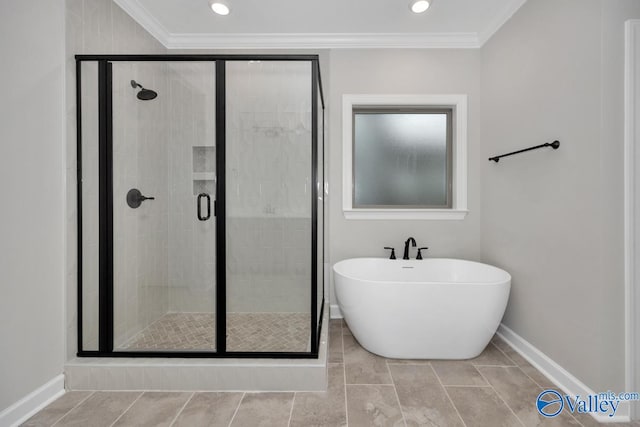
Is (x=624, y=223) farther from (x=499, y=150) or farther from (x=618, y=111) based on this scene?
(x=499, y=150)

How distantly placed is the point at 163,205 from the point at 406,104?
2.13 meters

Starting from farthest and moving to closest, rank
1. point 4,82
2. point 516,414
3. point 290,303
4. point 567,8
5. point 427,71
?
point 427,71, point 290,303, point 567,8, point 516,414, point 4,82

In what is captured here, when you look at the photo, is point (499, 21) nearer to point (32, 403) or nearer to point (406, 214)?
point (406, 214)

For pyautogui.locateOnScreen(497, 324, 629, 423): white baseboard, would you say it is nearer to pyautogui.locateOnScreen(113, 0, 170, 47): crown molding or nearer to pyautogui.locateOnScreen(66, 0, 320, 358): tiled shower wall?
pyautogui.locateOnScreen(66, 0, 320, 358): tiled shower wall

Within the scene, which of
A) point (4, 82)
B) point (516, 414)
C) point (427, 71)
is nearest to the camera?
point (4, 82)

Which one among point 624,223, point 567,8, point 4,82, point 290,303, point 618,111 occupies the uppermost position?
point 567,8

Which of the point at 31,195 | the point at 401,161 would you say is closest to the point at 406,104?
the point at 401,161

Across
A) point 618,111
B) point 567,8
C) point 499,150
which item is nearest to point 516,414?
point 618,111

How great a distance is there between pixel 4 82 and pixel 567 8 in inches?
115

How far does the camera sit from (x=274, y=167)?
173 cm

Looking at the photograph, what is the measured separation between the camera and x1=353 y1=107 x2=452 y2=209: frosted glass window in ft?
9.07

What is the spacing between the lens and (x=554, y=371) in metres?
1.71

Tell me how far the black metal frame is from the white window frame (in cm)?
92

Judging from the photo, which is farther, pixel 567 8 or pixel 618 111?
pixel 567 8
